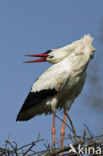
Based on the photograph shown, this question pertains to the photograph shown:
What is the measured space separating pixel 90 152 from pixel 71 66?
1.68m

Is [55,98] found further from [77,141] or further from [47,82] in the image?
[77,141]

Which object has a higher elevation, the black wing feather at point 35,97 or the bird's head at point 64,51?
the bird's head at point 64,51

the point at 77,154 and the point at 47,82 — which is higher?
the point at 47,82

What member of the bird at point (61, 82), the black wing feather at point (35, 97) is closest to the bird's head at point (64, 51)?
the bird at point (61, 82)

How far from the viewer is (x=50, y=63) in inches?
307

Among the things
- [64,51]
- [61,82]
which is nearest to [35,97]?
[61,82]

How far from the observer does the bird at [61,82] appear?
7219 millimetres

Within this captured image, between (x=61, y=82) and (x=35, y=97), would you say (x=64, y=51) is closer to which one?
(x=61, y=82)

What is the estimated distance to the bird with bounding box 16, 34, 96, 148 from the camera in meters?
7.22

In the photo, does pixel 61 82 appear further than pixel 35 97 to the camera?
No

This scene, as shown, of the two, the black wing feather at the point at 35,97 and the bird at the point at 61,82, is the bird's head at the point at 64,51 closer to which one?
the bird at the point at 61,82

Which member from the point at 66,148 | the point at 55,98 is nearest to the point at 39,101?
the point at 55,98

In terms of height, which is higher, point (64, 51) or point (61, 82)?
point (64, 51)

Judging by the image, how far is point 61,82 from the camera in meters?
7.20
